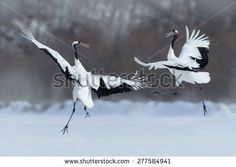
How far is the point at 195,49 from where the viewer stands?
8.73ft

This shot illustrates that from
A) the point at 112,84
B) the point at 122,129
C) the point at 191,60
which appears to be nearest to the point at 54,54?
the point at 112,84

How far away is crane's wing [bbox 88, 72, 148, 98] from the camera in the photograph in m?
2.67

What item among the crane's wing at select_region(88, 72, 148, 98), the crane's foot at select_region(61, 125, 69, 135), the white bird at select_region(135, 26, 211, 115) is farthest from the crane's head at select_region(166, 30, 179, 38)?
the crane's foot at select_region(61, 125, 69, 135)

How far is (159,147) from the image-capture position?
2572 mm

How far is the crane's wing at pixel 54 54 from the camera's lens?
8.66 ft

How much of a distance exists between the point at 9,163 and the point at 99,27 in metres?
0.82

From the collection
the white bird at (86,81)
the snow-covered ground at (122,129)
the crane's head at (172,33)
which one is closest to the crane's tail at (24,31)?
the white bird at (86,81)

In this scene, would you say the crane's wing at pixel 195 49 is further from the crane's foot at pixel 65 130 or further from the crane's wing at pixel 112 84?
the crane's foot at pixel 65 130

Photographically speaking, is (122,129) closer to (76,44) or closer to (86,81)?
(86,81)

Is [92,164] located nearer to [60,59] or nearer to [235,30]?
[60,59]

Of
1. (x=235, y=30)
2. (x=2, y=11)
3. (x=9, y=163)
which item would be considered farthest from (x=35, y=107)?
(x=235, y=30)

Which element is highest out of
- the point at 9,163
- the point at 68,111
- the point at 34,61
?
the point at 34,61

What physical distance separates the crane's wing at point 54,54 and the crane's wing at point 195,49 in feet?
1.90

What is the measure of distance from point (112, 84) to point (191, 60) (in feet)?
1.40
